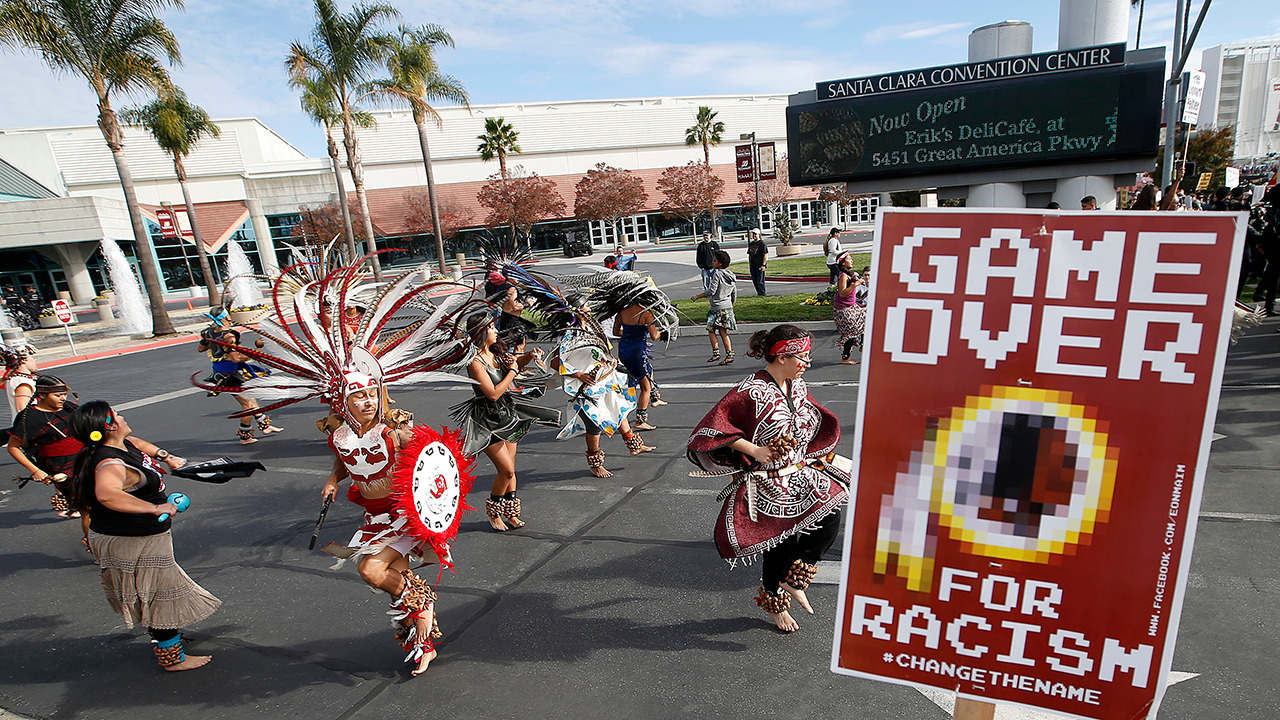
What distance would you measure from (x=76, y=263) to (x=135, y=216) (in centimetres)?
1715

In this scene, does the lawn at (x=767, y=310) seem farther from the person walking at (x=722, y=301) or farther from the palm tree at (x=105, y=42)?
the palm tree at (x=105, y=42)

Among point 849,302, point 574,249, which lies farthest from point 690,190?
point 849,302

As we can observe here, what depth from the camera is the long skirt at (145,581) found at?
375cm

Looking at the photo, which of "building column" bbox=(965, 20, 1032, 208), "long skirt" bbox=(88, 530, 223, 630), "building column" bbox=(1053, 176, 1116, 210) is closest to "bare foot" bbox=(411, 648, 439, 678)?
"long skirt" bbox=(88, 530, 223, 630)

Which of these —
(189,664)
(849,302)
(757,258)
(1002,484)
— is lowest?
(189,664)

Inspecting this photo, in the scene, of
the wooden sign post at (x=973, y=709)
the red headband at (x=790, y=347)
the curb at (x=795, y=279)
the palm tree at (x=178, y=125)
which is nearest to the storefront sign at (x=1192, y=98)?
the curb at (x=795, y=279)

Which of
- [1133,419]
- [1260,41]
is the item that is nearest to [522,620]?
[1133,419]

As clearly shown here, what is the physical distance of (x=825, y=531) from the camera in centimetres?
367

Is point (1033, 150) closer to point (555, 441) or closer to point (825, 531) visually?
point (555, 441)

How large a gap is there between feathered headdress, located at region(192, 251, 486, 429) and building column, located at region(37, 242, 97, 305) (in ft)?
120

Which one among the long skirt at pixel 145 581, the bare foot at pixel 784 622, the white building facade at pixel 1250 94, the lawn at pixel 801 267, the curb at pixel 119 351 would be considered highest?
the white building facade at pixel 1250 94

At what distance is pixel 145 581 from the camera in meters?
3.76

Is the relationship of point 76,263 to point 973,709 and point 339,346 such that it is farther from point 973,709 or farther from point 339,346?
point 973,709

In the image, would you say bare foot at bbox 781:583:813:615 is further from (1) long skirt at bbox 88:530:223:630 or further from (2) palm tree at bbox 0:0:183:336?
(2) palm tree at bbox 0:0:183:336
